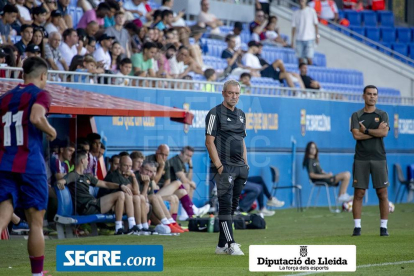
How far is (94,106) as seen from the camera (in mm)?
12594

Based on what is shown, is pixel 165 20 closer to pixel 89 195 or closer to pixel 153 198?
pixel 153 198

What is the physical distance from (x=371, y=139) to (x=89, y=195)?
4.31m

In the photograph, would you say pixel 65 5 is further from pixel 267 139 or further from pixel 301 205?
pixel 301 205

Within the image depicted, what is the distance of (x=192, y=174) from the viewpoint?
17078 millimetres

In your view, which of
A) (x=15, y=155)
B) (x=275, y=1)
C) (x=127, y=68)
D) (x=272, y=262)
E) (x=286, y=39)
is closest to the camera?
(x=15, y=155)

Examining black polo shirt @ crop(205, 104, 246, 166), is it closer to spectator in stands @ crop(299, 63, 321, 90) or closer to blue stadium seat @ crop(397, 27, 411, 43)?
spectator in stands @ crop(299, 63, 321, 90)

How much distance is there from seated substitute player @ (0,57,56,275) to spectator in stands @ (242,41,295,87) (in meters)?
13.8

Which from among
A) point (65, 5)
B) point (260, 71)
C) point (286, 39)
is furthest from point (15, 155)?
point (286, 39)

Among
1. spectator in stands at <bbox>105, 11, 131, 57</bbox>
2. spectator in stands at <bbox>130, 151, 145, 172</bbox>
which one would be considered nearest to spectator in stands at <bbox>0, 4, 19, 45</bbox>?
spectator in stands at <bbox>105, 11, 131, 57</bbox>

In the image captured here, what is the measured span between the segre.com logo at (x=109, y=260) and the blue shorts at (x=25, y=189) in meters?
1.43

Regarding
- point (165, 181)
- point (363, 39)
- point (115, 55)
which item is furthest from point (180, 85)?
point (363, 39)

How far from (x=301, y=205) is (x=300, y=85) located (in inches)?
129

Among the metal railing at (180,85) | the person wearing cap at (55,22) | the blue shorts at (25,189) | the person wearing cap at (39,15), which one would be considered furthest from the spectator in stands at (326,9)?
the blue shorts at (25,189)

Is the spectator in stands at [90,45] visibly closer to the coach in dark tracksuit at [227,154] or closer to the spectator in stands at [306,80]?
the coach in dark tracksuit at [227,154]
